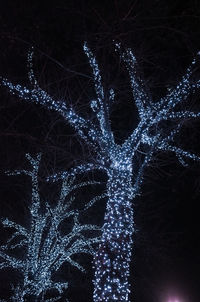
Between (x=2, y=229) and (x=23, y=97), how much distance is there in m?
7.60

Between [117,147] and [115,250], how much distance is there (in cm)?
228

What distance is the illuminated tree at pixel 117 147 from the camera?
29.1 feet

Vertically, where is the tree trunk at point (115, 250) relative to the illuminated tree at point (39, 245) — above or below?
below

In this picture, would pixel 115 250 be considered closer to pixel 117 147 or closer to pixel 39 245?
pixel 117 147

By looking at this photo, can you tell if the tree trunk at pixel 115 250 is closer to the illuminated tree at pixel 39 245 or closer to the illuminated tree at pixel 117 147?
the illuminated tree at pixel 117 147

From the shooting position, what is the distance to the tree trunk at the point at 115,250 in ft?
28.8

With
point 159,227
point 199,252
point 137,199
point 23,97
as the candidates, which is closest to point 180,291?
point 199,252

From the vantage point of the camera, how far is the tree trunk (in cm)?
877

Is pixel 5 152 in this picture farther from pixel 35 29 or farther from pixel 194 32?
pixel 194 32

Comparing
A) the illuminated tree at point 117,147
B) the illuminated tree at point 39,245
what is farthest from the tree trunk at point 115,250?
the illuminated tree at point 39,245

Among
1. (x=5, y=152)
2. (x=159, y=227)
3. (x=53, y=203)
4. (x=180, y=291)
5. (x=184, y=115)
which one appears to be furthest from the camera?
(x=180, y=291)

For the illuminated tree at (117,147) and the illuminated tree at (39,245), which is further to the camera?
the illuminated tree at (39,245)

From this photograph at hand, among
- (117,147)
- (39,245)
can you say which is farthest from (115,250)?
(39,245)

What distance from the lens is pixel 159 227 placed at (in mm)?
20359
